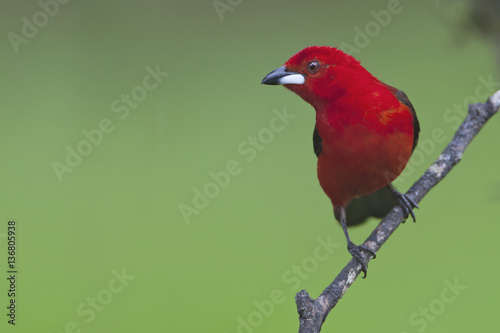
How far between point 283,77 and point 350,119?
206 millimetres

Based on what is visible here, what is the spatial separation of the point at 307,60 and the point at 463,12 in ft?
1.31

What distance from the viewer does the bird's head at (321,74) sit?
4.54 ft

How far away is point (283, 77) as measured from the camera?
1.36 meters

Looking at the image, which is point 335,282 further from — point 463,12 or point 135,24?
point 135,24
